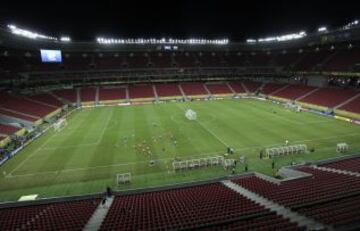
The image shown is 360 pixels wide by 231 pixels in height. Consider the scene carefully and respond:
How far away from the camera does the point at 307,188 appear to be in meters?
17.8

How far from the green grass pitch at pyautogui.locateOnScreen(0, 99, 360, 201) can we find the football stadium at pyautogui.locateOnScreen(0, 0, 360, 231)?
23 cm

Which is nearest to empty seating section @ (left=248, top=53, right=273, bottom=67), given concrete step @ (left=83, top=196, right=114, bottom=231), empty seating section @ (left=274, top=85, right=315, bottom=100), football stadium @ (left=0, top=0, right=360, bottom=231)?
football stadium @ (left=0, top=0, right=360, bottom=231)

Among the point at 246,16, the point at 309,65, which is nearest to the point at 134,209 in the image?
the point at 246,16

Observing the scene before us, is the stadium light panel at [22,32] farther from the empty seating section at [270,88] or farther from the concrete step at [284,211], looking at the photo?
the empty seating section at [270,88]

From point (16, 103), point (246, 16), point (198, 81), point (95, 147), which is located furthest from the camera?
point (198, 81)

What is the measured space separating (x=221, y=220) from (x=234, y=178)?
11288 millimetres

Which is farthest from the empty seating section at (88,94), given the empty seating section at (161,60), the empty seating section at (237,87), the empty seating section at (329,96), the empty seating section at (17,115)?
the empty seating section at (329,96)

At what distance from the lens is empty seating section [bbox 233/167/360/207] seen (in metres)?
15.8

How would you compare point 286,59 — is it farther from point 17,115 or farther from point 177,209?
point 177,209

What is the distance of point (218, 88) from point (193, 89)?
917 cm

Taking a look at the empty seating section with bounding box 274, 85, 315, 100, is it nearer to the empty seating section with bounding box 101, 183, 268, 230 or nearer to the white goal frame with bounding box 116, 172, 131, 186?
the white goal frame with bounding box 116, 172, 131, 186

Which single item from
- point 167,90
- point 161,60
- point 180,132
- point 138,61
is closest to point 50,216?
point 180,132

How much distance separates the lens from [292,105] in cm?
6300

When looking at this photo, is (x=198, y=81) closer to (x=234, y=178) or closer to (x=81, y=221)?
(x=234, y=178)
